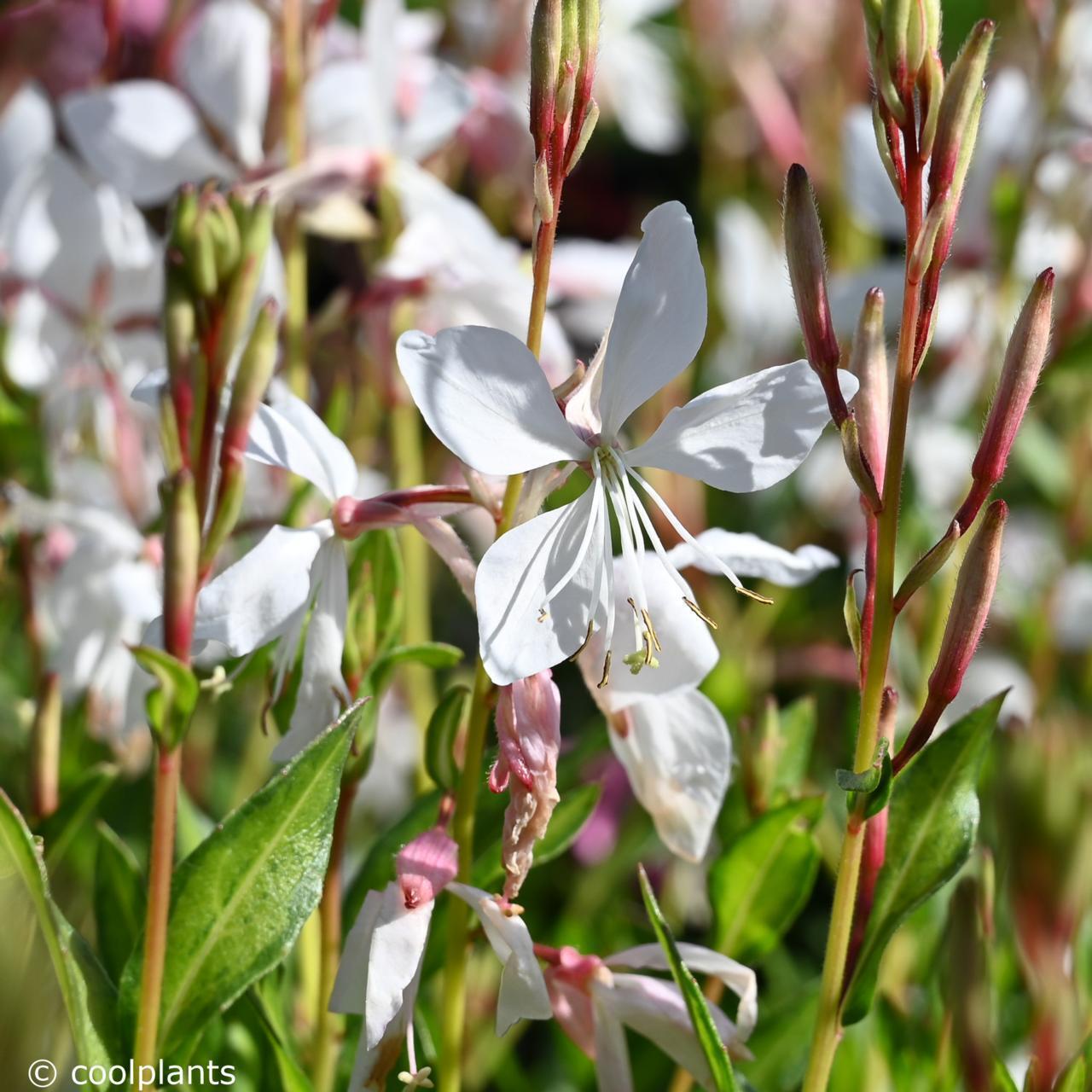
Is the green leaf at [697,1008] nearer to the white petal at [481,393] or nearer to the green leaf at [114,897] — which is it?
the white petal at [481,393]

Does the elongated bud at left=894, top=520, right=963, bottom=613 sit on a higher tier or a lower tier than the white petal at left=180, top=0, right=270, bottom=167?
lower

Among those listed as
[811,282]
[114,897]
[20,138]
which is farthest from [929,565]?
[20,138]

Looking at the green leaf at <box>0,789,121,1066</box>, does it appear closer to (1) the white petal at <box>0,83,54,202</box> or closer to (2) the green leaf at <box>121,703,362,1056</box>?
(2) the green leaf at <box>121,703,362,1056</box>

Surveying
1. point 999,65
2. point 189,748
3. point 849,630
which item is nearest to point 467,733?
point 849,630

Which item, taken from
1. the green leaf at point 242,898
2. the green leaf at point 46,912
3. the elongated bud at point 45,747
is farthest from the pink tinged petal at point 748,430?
the elongated bud at point 45,747

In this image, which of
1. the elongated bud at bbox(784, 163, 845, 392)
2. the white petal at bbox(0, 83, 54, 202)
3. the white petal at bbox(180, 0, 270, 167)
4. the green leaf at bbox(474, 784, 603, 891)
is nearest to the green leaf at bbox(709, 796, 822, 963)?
the green leaf at bbox(474, 784, 603, 891)

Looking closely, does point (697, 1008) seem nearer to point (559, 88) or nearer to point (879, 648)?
point (879, 648)
